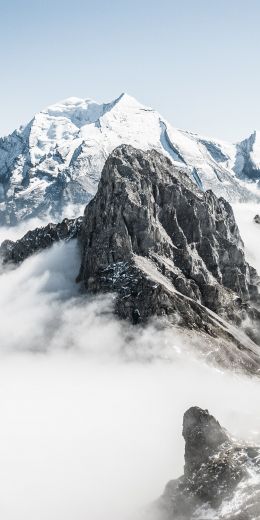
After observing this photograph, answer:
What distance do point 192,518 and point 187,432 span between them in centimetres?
2447

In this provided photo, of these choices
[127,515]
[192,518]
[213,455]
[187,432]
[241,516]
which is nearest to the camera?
[241,516]

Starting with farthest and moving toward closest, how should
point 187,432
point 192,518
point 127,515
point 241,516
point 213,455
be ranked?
point 127,515 < point 187,432 < point 213,455 < point 192,518 < point 241,516

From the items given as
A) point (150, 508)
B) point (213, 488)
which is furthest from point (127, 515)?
point (213, 488)

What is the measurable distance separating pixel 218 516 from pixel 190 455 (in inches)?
822

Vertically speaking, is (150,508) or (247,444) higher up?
(247,444)

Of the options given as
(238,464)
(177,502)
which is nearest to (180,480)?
(177,502)

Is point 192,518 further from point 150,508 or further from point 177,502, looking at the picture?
point 150,508

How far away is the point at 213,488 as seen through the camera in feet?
468

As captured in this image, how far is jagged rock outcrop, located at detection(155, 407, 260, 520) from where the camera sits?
136250mm

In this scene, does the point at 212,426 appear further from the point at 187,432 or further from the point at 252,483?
the point at 252,483

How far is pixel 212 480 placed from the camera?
474 ft

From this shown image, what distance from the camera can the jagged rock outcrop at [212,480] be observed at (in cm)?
13625

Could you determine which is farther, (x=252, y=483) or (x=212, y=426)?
(x=212, y=426)

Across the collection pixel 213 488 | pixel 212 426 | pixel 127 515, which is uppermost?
pixel 212 426
